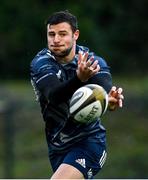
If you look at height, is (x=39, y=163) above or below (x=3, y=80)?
above

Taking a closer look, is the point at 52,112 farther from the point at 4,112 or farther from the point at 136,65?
the point at 136,65

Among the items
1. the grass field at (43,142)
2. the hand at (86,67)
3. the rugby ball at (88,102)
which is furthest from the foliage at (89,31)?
the hand at (86,67)

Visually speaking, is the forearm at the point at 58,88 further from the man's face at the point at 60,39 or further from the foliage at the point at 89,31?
the foliage at the point at 89,31

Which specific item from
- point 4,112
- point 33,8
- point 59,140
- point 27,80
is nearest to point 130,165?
point 4,112

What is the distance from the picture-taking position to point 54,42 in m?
10.2

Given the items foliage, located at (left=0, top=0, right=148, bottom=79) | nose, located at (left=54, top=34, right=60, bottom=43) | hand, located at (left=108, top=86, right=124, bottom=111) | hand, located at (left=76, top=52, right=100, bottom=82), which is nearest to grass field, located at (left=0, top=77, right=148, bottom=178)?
hand, located at (left=108, top=86, right=124, bottom=111)

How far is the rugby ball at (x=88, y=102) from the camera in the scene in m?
9.81

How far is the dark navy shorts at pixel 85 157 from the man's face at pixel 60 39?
0.93 meters

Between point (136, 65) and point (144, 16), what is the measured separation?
3040 mm

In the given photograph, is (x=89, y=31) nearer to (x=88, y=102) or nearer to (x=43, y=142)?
(x=43, y=142)

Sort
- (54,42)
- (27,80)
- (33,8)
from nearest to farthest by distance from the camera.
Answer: (54,42)
(27,80)
(33,8)

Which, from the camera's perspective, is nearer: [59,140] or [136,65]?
[59,140]

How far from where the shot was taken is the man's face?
10.2 meters

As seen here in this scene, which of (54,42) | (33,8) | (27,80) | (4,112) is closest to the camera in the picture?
(54,42)
